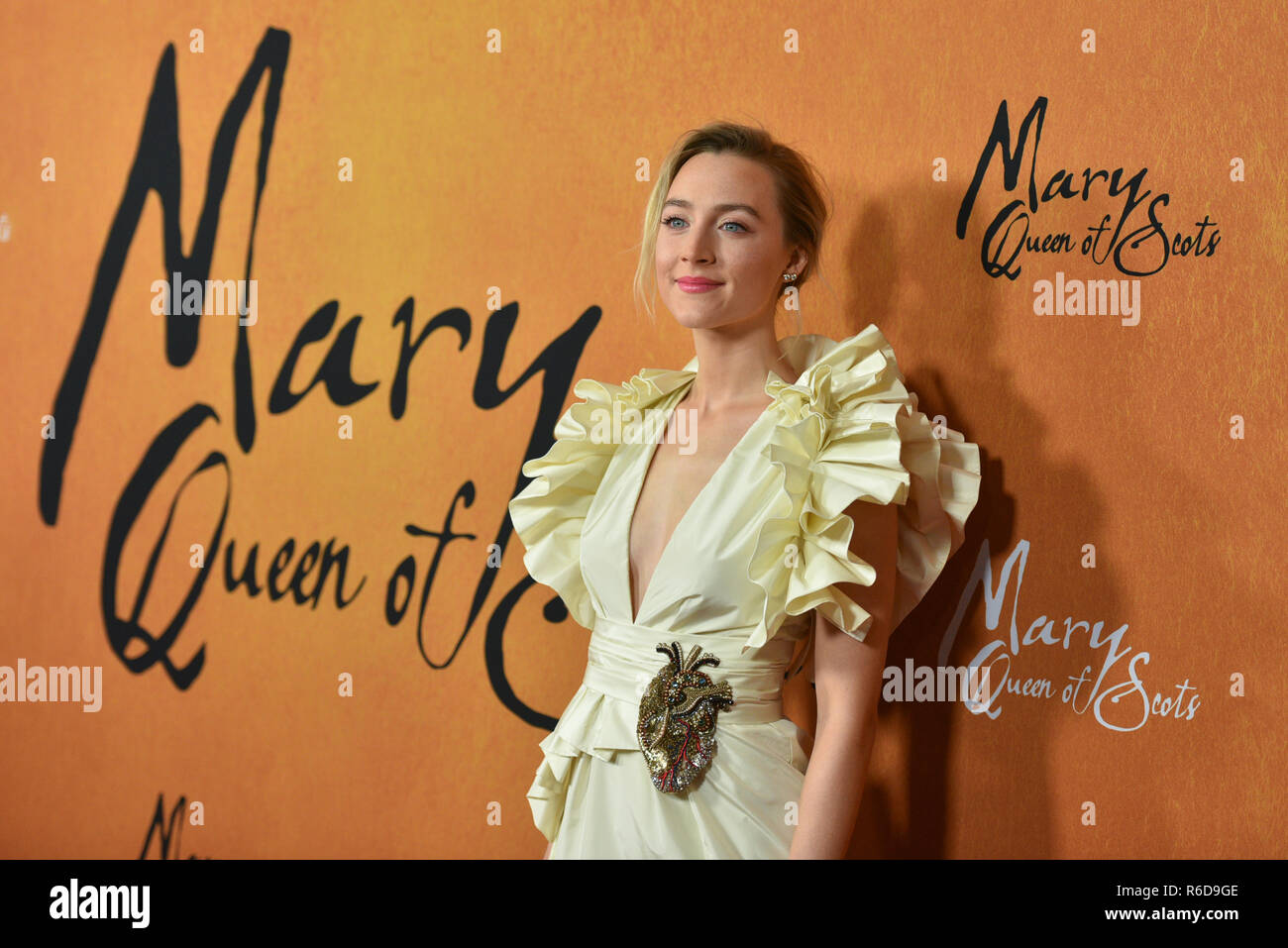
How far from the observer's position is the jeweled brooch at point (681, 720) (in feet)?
4.82

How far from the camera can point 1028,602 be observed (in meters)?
1.74

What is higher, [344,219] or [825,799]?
[344,219]

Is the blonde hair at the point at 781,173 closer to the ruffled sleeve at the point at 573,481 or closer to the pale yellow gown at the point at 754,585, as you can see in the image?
the pale yellow gown at the point at 754,585

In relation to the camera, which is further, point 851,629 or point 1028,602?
point 1028,602

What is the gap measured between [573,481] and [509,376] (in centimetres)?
34

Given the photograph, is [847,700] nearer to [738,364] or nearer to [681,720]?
[681,720]

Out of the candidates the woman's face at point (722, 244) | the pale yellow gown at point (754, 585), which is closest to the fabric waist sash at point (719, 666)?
the pale yellow gown at point (754, 585)

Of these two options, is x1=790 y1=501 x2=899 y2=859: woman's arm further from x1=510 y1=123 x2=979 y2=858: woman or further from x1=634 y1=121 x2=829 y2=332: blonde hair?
x1=634 y1=121 x2=829 y2=332: blonde hair

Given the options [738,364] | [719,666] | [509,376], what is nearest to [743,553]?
[719,666]

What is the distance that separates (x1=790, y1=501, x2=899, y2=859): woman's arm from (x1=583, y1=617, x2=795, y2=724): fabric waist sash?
3.0 inches
